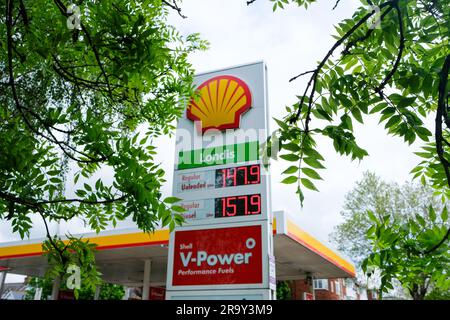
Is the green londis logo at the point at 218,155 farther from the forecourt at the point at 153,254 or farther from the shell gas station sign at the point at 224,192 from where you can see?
the forecourt at the point at 153,254

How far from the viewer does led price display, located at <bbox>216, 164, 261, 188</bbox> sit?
8508 millimetres

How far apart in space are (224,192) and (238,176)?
18.2 inches

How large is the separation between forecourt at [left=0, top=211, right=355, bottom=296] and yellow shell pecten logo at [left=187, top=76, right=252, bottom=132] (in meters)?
3.16

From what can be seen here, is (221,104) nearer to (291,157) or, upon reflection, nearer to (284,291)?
(291,157)

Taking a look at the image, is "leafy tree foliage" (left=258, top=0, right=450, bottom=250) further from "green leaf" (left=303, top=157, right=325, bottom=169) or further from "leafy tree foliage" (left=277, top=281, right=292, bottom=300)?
"leafy tree foliage" (left=277, top=281, right=292, bottom=300)

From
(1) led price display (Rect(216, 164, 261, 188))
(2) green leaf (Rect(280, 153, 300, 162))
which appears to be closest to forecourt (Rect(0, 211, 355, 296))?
(1) led price display (Rect(216, 164, 261, 188))

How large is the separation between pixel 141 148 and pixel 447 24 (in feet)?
5.31

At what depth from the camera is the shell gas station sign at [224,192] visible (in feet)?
26.7

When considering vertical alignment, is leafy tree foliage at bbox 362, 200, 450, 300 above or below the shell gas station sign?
below

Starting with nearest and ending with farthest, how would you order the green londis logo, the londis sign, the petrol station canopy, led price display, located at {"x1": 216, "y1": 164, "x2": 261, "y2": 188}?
1. the londis sign
2. led price display, located at {"x1": 216, "y1": 164, "x2": 261, "y2": 188}
3. the green londis logo
4. the petrol station canopy

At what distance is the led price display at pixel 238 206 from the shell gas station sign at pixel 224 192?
2cm

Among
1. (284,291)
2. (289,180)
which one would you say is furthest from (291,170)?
(284,291)

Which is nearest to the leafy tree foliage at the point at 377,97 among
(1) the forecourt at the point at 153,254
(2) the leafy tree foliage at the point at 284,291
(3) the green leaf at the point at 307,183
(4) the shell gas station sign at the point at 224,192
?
(3) the green leaf at the point at 307,183

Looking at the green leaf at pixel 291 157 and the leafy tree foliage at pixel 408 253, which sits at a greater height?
the green leaf at pixel 291 157
